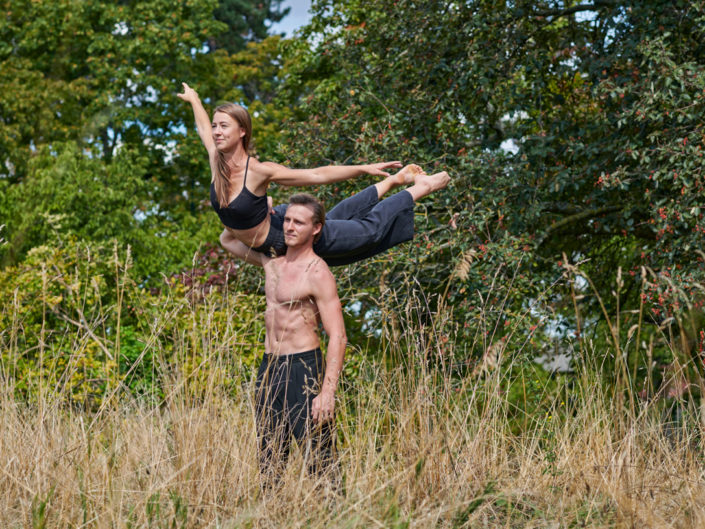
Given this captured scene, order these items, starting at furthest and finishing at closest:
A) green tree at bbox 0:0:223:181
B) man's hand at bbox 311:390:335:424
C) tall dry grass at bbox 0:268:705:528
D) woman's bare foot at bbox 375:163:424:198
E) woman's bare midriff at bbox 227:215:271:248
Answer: green tree at bbox 0:0:223:181 → woman's bare foot at bbox 375:163:424:198 → woman's bare midriff at bbox 227:215:271:248 → man's hand at bbox 311:390:335:424 → tall dry grass at bbox 0:268:705:528

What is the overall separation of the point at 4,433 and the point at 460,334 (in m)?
3.72

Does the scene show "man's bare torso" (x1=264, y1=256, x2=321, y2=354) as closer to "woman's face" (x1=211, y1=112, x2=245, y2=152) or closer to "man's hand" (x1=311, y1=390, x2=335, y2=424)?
"man's hand" (x1=311, y1=390, x2=335, y2=424)

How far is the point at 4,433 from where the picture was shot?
3803mm

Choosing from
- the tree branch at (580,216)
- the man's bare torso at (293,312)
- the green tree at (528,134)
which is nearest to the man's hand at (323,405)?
the man's bare torso at (293,312)

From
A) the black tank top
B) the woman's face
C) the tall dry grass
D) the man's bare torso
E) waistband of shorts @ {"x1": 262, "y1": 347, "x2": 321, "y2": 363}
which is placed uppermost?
the woman's face

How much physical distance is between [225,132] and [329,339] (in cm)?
109

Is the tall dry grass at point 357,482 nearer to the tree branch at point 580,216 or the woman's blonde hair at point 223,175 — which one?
the woman's blonde hair at point 223,175

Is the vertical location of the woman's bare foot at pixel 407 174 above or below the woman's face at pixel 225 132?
below

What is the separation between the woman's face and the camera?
373cm

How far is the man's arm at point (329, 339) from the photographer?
11.5 ft

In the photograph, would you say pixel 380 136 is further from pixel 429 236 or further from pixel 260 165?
pixel 260 165

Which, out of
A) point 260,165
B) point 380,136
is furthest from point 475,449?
point 380,136

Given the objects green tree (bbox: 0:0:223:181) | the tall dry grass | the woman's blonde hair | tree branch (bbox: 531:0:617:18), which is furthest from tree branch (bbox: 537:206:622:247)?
green tree (bbox: 0:0:223:181)

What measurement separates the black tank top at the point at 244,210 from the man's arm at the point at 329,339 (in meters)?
0.41
